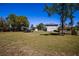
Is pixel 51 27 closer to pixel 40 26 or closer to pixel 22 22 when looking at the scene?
pixel 40 26

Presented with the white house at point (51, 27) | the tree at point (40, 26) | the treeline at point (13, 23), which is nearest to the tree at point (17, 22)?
the treeline at point (13, 23)

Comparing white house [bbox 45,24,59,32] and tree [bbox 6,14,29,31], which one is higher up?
tree [bbox 6,14,29,31]

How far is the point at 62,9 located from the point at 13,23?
2.38 ft

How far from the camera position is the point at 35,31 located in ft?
15.6

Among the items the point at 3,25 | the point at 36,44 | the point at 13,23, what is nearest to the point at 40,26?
the point at 36,44

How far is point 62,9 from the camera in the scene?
4703 millimetres

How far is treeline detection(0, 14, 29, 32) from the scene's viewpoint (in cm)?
467

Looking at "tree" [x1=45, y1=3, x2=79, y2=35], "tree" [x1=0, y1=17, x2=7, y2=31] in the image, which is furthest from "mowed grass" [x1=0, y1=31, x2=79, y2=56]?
"tree" [x1=45, y1=3, x2=79, y2=35]

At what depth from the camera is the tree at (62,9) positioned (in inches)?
184

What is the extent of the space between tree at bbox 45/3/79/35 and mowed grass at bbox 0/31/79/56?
246mm

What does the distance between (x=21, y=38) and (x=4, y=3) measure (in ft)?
1.80

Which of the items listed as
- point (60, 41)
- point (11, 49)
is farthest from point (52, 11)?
point (11, 49)

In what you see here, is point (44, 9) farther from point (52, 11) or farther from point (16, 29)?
point (16, 29)

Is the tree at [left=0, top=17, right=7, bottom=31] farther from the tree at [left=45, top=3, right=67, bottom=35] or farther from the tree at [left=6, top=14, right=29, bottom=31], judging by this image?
the tree at [left=45, top=3, right=67, bottom=35]
